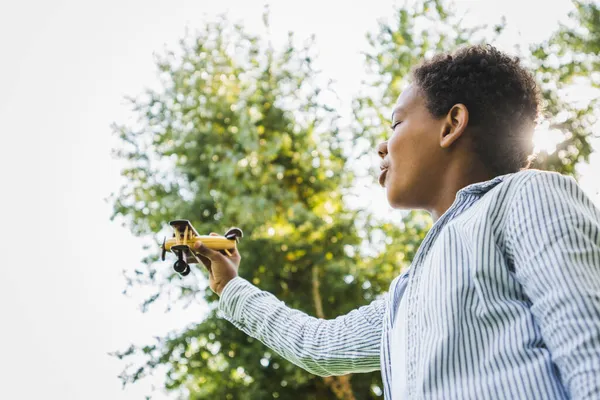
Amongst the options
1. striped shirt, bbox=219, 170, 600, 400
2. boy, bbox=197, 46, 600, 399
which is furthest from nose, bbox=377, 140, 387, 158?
striped shirt, bbox=219, 170, 600, 400

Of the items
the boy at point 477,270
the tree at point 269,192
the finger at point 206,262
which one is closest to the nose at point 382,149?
the boy at point 477,270

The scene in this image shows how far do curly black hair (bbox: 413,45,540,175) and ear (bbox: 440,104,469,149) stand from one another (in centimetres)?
2

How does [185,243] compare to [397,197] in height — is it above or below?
below

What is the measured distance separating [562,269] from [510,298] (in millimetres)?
152

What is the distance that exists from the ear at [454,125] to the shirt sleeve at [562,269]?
415mm

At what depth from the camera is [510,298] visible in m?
1.10

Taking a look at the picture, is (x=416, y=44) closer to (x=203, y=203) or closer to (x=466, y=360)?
(x=203, y=203)

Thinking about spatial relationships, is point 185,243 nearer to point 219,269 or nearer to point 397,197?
point 219,269

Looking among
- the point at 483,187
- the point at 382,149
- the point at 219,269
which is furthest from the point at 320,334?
the point at 483,187

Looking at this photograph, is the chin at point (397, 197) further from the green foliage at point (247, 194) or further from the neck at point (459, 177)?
the green foliage at point (247, 194)

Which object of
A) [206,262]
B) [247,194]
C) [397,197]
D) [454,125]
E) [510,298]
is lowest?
[247,194]

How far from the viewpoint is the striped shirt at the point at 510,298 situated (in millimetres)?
945

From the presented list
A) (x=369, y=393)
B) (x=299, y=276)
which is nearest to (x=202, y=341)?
(x=299, y=276)

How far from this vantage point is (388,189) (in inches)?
62.9
